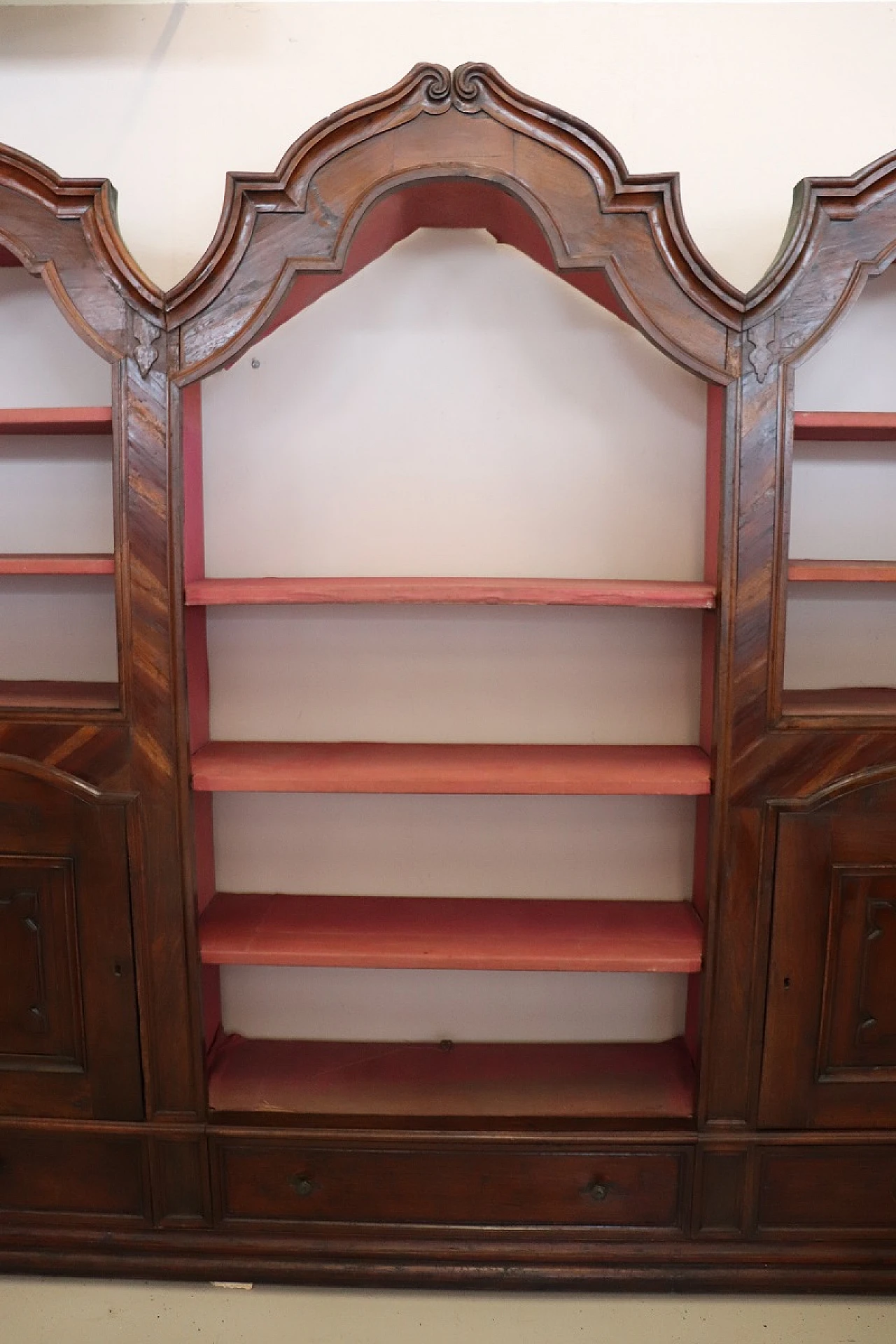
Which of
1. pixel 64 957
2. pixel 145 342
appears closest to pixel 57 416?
pixel 145 342

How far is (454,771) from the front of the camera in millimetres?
1904

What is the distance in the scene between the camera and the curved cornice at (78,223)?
1.70m

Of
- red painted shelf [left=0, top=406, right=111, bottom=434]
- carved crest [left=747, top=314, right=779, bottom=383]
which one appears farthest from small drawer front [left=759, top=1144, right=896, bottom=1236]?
red painted shelf [left=0, top=406, right=111, bottom=434]

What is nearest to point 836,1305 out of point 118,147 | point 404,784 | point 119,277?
point 404,784

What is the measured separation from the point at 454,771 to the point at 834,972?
3.10ft

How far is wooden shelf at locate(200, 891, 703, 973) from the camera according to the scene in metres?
1.92

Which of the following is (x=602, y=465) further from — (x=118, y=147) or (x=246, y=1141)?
(x=246, y=1141)

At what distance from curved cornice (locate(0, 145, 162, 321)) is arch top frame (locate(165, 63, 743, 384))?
93 mm

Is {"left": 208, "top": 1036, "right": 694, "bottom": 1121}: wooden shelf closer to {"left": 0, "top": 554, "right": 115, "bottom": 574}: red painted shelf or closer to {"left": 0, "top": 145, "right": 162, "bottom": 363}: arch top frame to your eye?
{"left": 0, "top": 554, "right": 115, "bottom": 574}: red painted shelf

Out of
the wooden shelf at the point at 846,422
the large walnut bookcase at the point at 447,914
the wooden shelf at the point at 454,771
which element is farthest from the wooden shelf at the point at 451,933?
the wooden shelf at the point at 846,422

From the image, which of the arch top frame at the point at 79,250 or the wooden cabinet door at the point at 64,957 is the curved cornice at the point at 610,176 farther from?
the wooden cabinet door at the point at 64,957

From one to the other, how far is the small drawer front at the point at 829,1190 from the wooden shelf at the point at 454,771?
900 mm

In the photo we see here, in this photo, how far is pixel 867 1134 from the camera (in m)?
1.92

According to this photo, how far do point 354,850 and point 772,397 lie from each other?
1476 millimetres
